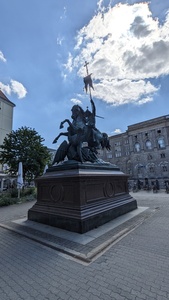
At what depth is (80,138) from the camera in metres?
7.21

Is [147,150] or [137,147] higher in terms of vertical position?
[137,147]

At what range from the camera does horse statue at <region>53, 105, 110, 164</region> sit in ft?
23.6

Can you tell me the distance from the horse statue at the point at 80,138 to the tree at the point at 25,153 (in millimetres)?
9970

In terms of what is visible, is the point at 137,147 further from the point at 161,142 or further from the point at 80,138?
the point at 80,138

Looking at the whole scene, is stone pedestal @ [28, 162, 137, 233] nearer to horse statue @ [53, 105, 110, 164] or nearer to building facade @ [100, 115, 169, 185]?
horse statue @ [53, 105, 110, 164]

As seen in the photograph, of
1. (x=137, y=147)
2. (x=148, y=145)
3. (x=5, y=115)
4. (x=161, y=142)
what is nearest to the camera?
(x=5, y=115)

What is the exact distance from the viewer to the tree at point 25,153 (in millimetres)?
16797

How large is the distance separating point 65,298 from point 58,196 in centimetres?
376

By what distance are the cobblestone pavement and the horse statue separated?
3606 mm

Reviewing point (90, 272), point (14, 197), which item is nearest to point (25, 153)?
point (14, 197)

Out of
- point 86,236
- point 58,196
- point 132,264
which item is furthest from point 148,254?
point 58,196

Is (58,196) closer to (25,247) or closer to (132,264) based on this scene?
(25,247)

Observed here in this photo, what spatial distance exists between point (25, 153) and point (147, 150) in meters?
34.7

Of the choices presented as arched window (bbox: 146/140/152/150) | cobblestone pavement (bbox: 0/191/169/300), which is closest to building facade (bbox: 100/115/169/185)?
arched window (bbox: 146/140/152/150)
